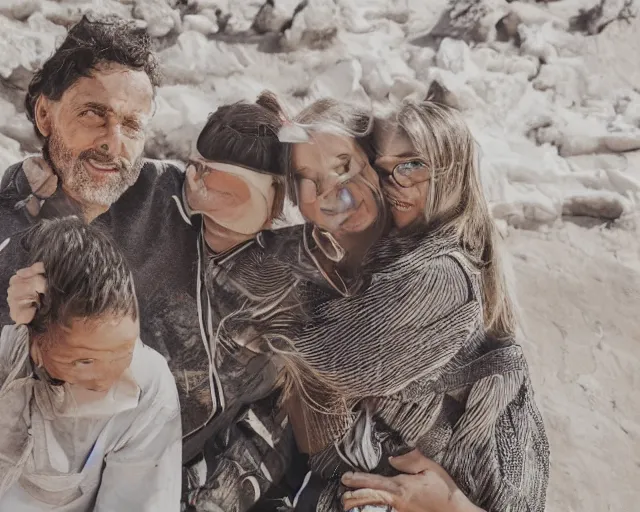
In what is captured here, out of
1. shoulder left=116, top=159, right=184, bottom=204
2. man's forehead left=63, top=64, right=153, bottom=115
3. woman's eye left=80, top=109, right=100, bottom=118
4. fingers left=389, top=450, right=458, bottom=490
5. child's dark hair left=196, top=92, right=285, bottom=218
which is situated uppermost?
man's forehead left=63, top=64, right=153, bottom=115

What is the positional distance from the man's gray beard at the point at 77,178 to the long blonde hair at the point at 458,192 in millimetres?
878

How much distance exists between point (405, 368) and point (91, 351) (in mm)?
955

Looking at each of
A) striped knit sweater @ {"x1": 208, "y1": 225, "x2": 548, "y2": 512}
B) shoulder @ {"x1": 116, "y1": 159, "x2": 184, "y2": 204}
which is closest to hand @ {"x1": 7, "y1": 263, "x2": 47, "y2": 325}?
shoulder @ {"x1": 116, "y1": 159, "x2": 184, "y2": 204}

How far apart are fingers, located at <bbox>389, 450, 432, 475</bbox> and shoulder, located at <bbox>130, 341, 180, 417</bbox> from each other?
28.6 inches

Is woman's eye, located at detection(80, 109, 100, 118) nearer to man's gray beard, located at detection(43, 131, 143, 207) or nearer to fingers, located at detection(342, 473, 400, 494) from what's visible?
man's gray beard, located at detection(43, 131, 143, 207)

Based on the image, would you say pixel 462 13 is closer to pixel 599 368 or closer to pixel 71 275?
→ pixel 599 368

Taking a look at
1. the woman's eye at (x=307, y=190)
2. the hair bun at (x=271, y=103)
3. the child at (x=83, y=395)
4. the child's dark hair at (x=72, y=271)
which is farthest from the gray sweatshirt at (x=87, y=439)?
the hair bun at (x=271, y=103)

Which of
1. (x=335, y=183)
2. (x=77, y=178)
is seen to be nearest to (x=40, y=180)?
(x=77, y=178)

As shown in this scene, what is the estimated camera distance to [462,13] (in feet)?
9.95

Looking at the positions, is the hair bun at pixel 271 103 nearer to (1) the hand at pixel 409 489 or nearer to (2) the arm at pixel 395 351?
(2) the arm at pixel 395 351

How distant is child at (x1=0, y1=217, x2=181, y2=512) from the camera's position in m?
2.34

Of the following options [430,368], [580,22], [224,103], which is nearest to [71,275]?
[224,103]

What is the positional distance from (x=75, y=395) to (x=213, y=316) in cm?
46

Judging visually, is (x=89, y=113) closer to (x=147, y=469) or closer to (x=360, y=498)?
(x=147, y=469)
